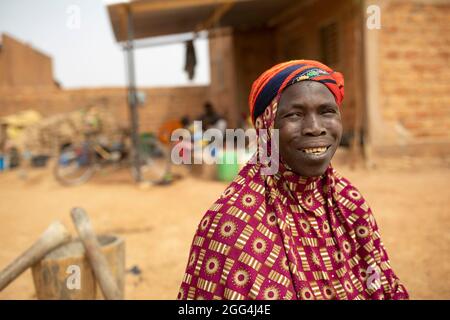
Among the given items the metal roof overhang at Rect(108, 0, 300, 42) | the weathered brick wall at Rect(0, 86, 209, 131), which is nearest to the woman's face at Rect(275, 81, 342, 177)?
the metal roof overhang at Rect(108, 0, 300, 42)

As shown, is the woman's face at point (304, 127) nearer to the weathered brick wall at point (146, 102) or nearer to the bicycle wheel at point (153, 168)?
Answer: the bicycle wheel at point (153, 168)

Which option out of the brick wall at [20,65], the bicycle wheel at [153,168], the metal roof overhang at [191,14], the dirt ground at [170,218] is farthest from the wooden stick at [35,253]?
the brick wall at [20,65]

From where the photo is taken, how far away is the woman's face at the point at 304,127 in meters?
1.28

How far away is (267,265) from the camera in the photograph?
3.92 feet

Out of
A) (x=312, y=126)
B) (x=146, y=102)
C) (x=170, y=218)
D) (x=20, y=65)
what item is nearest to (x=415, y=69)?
(x=170, y=218)

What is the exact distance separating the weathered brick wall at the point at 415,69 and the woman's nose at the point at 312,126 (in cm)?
671

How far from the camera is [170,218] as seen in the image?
5.14m

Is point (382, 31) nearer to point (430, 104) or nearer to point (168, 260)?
point (430, 104)

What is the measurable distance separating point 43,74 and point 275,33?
17307mm

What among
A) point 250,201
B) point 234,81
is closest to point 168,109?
point 234,81

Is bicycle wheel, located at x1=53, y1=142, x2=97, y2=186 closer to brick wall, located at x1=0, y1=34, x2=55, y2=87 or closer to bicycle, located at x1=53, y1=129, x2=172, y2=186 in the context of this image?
bicycle, located at x1=53, y1=129, x2=172, y2=186

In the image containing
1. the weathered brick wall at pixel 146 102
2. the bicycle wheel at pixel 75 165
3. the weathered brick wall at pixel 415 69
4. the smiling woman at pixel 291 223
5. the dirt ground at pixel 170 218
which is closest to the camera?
the smiling woman at pixel 291 223

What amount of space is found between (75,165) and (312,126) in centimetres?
823

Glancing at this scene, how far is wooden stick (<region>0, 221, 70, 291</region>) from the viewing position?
2.36 metres
